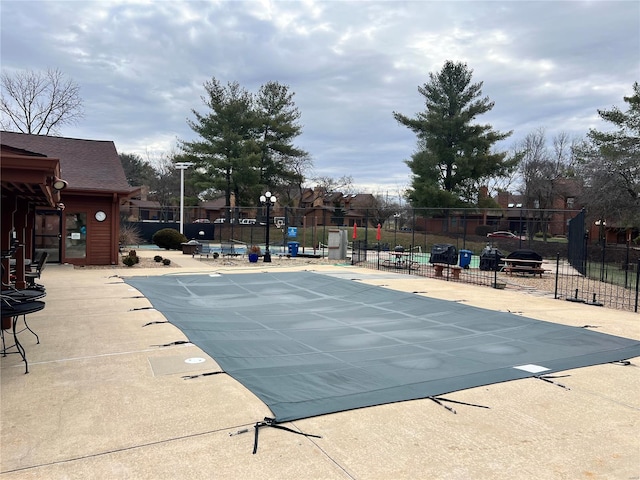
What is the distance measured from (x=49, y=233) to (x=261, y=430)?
16.6 metres

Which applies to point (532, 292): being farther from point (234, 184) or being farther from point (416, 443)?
point (234, 184)

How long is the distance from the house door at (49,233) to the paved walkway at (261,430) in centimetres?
1276

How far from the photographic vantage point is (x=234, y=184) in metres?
38.7

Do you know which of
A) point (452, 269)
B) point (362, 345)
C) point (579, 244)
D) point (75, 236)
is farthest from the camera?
point (579, 244)

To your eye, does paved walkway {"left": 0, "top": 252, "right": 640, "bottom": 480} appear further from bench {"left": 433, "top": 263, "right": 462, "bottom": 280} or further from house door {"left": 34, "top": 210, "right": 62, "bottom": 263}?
house door {"left": 34, "top": 210, "right": 62, "bottom": 263}

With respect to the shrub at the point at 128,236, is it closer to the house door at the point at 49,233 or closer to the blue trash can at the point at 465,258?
the house door at the point at 49,233

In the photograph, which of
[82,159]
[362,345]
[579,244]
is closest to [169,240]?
[82,159]

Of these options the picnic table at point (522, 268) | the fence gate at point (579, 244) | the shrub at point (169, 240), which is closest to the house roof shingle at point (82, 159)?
the shrub at point (169, 240)

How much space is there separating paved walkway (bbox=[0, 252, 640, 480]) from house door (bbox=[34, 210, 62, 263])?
12.8 metres

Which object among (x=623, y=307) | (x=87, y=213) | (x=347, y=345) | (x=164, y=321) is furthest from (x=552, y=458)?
(x=87, y=213)

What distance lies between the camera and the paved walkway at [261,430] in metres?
2.99

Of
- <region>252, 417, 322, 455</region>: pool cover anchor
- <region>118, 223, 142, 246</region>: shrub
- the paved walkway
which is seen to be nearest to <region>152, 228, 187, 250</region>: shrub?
<region>118, 223, 142, 246</region>: shrub

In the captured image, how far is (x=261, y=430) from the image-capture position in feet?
11.5

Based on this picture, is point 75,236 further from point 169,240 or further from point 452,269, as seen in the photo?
point 452,269
